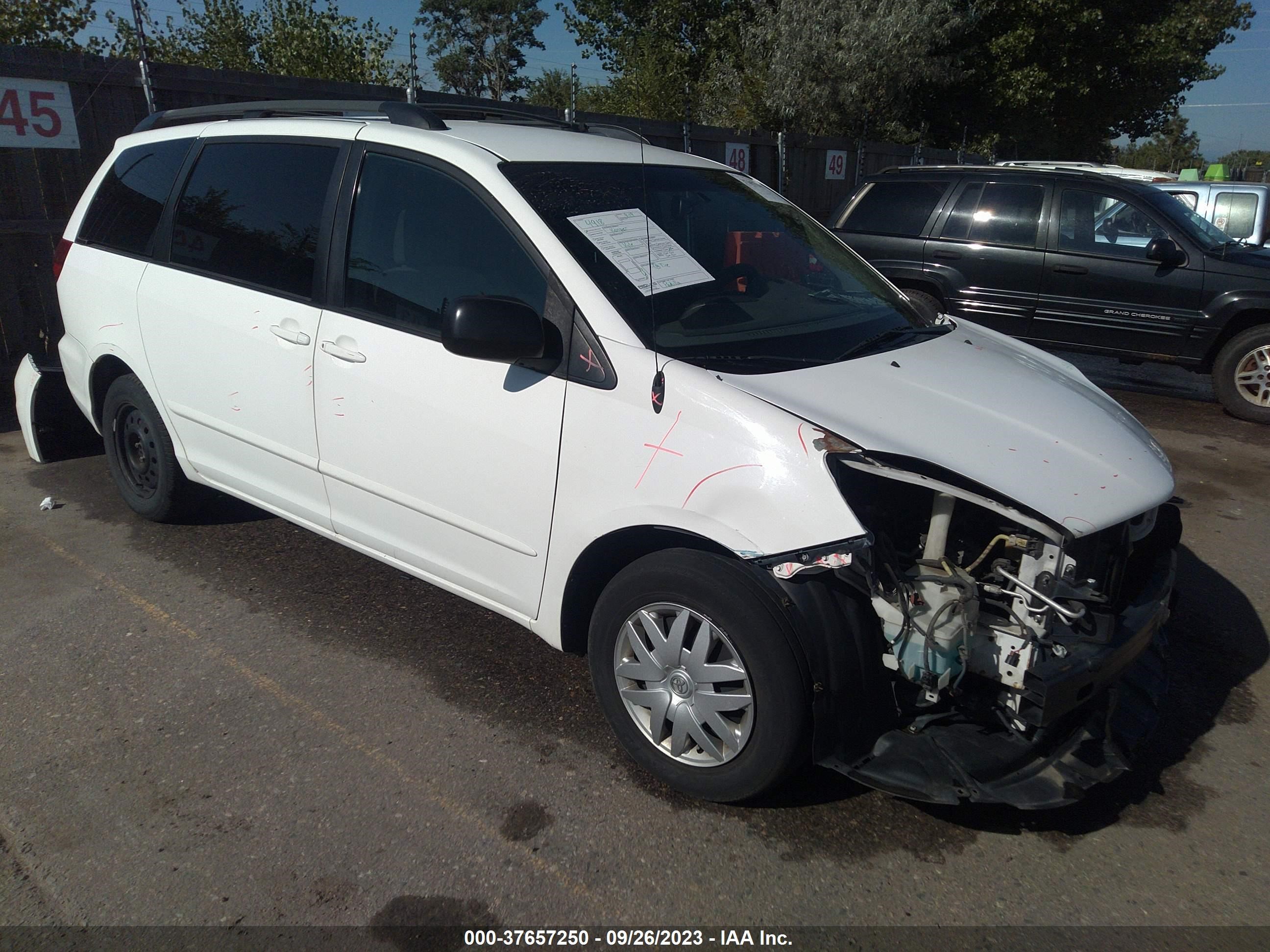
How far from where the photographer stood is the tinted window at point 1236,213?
10703 mm

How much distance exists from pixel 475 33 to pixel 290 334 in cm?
7286

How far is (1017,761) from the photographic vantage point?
8.36 ft

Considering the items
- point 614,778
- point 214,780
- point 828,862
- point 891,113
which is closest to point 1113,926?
point 828,862

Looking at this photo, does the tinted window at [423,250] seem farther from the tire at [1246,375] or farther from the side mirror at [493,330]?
the tire at [1246,375]

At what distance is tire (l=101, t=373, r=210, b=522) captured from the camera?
177 inches

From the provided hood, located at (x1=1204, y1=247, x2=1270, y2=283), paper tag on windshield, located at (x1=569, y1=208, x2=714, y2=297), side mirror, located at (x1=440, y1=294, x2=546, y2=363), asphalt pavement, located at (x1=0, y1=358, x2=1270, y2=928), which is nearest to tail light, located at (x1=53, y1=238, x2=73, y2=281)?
asphalt pavement, located at (x1=0, y1=358, x2=1270, y2=928)

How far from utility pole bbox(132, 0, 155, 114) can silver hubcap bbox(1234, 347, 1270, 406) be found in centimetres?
892

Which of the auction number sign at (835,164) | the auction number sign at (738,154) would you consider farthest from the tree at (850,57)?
the auction number sign at (738,154)

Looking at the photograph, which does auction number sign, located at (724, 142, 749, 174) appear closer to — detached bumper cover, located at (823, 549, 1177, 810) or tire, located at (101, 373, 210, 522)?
tire, located at (101, 373, 210, 522)

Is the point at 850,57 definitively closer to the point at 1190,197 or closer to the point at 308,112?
the point at 1190,197

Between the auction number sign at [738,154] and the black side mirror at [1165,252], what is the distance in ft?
24.2

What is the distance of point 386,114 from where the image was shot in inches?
148

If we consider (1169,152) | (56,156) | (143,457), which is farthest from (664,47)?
(1169,152)

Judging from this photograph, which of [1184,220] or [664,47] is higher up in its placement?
[664,47]
